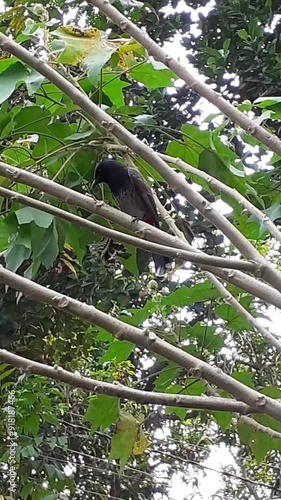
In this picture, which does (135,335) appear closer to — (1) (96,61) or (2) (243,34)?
(1) (96,61)

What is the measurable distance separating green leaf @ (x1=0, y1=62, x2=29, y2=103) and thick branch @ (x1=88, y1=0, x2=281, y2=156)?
13cm

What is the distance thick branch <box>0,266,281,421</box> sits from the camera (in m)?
0.64

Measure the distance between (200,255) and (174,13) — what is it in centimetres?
200

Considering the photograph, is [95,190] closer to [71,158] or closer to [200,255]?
[71,158]

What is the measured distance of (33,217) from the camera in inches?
32.3

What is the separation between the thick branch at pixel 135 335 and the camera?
25.2 inches

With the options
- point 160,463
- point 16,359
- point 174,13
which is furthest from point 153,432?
point 16,359

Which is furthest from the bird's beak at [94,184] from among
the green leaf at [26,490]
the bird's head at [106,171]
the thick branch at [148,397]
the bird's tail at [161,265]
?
the green leaf at [26,490]

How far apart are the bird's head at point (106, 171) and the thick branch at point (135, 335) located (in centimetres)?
33

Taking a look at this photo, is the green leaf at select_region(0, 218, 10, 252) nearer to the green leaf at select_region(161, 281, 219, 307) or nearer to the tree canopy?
the tree canopy

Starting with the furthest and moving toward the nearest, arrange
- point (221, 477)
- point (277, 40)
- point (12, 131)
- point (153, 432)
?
point (221, 477), point (153, 432), point (277, 40), point (12, 131)

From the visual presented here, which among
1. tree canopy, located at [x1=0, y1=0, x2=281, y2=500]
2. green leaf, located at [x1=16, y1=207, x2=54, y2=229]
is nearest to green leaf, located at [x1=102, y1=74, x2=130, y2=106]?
tree canopy, located at [x1=0, y1=0, x2=281, y2=500]

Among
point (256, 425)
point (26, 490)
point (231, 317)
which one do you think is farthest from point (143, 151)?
point (26, 490)

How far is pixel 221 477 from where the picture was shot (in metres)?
3.73
